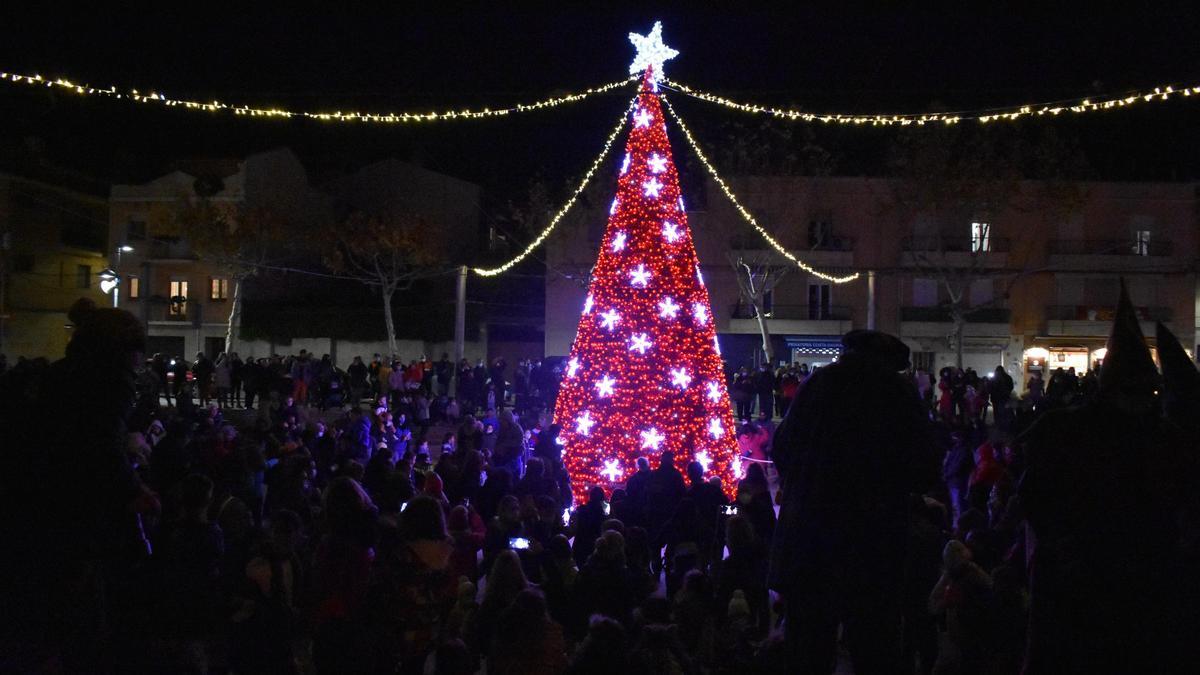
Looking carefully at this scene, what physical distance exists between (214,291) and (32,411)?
37840mm

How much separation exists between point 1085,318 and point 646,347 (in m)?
31.2

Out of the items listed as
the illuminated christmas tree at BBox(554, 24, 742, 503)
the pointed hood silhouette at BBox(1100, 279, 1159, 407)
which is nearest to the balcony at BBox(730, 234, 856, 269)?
the illuminated christmas tree at BBox(554, 24, 742, 503)

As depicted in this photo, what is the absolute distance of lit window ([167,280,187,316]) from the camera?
1547 inches

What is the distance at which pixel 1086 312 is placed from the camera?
3647 centimetres

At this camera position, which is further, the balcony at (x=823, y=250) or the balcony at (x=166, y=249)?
the balcony at (x=166, y=249)

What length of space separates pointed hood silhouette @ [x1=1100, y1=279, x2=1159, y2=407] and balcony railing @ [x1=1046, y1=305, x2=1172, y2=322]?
36583 millimetres

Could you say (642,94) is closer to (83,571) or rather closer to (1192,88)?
(1192,88)

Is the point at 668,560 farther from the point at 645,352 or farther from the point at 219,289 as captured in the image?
the point at 219,289

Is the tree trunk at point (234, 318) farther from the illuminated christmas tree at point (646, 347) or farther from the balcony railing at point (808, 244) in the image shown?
the illuminated christmas tree at point (646, 347)

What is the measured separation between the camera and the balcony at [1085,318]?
35750 mm

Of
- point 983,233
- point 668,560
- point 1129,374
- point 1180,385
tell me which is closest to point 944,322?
point 983,233

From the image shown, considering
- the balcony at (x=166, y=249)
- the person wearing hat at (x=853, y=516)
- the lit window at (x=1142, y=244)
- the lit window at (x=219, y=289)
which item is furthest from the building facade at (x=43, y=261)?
the lit window at (x=1142, y=244)

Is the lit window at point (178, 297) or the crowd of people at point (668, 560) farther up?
the lit window at point (178, 297)

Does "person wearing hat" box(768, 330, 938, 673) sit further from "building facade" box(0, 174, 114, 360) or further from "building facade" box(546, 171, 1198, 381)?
"building facade" box(0, 174, 114, 360)
